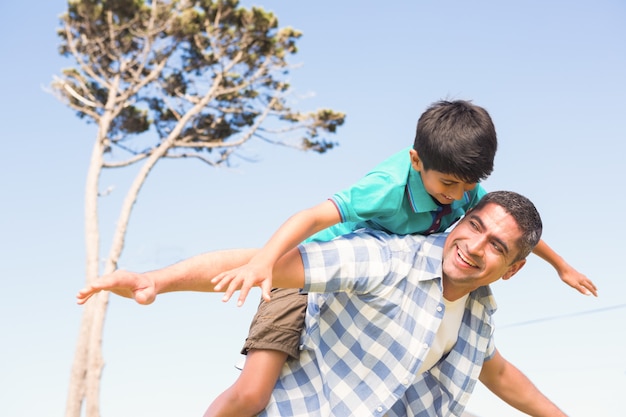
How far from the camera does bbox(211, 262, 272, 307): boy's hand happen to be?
164 centimetres

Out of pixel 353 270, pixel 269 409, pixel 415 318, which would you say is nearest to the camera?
pixel 353 270

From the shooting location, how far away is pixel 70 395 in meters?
7.41

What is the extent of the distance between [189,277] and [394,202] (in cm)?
64

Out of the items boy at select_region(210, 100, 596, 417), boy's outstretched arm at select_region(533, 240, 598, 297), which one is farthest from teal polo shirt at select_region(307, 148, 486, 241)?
boy's outstretched arm at select_region(533, 240, 598, 297)

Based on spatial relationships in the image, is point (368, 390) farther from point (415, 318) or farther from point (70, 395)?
point (70, 395)

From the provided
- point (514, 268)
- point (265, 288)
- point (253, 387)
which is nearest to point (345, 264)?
point (265, 288)

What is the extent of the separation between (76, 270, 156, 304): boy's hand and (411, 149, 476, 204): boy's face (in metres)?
0.85

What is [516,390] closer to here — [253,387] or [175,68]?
[253,387]

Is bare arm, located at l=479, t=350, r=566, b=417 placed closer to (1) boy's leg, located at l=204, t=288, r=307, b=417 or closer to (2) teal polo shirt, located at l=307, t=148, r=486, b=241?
(2) teal polo shirt, located at l=307, t=148, r=486, b=241

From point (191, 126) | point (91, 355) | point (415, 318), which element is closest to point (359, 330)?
point (415, 318)

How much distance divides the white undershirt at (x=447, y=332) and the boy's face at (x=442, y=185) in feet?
0.98

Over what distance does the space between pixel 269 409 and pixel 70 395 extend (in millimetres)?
5806

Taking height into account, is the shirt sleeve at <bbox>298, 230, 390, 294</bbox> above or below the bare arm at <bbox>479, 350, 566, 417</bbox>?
above

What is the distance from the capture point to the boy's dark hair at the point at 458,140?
2.05 metres
